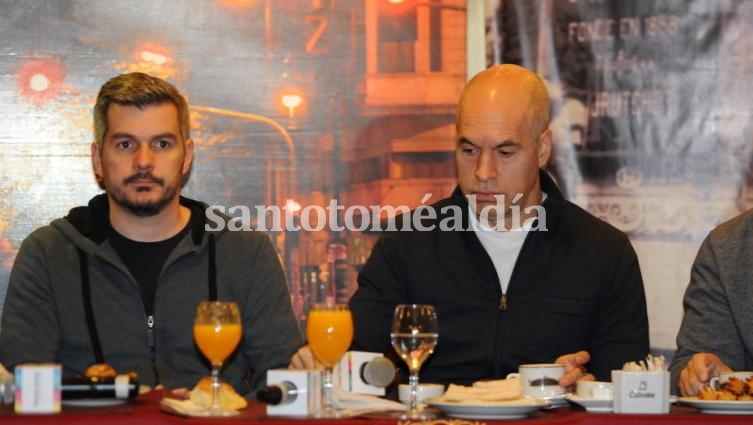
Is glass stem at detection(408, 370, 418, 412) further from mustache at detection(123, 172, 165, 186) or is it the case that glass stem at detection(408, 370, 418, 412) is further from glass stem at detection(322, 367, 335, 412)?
mustache at detection(123, 172, 165, 186)

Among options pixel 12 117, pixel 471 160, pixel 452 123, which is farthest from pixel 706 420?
pixel 12 117

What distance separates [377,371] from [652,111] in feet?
6.08

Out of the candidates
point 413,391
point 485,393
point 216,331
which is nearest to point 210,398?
point 216,331

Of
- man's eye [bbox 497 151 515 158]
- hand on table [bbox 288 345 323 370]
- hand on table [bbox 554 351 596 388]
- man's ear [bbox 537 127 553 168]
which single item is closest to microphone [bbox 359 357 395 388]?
hand on table [bbox 288 345 323 370]

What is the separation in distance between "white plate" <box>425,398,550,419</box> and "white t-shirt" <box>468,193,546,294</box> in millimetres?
1182

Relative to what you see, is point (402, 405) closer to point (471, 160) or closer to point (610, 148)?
point (471, 160)

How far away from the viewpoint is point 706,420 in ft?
7.25

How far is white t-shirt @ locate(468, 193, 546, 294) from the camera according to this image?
3.41m

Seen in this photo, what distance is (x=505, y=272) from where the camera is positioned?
11.1 feet

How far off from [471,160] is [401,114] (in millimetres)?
686

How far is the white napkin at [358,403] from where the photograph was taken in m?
2.31

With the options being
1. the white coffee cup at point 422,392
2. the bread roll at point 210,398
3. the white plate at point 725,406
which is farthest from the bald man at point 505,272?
the bread roll at point 210,398

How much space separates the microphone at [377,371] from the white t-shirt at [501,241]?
948 mm

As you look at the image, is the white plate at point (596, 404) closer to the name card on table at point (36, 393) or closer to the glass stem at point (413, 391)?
the glass stem at point (413, 391)
